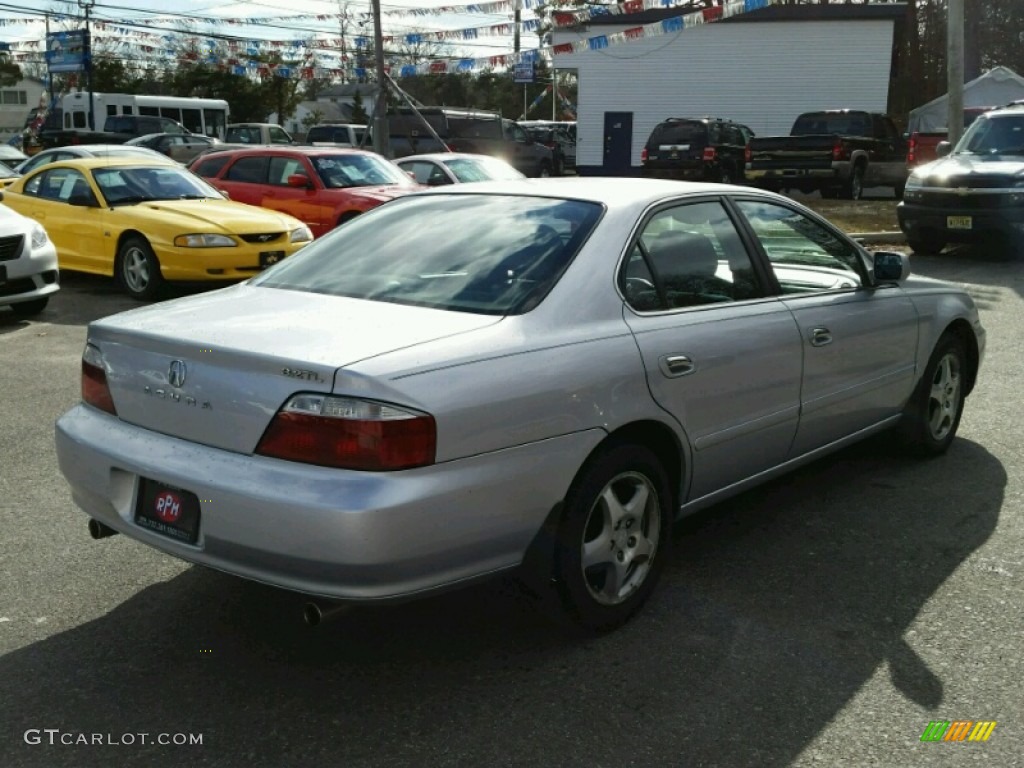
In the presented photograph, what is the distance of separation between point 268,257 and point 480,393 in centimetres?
867

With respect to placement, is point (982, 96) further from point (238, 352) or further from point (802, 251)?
point (238, 352)

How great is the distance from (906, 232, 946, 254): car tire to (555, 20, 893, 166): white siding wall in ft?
66.1

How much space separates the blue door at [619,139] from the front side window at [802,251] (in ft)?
105

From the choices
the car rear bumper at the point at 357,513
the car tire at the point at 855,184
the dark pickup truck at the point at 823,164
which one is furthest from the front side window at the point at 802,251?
the car tire at the point at 855,184

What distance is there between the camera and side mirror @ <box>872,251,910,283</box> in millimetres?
5148

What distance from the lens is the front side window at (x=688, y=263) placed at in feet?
13.2

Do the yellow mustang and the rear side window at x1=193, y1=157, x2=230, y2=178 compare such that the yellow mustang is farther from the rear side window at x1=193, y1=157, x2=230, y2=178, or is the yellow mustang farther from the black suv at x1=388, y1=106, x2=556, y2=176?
the black suv at x1=388, y1=106, x2=556, y2=176

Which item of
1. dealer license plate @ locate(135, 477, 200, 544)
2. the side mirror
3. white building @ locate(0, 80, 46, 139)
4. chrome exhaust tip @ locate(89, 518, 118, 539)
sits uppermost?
white building @ locate(0, 80, 46, 139)

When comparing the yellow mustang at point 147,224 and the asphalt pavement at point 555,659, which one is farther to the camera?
the yellow mustang at point 147,224

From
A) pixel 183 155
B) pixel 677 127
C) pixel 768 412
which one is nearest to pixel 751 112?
pixel 677 127

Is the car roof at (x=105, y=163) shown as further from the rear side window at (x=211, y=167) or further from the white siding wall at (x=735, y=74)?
the white siding wall at (x=735, y=74)

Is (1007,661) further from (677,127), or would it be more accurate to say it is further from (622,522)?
(677,127)

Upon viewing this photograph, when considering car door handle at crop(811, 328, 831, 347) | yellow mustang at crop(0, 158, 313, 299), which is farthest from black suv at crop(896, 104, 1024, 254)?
car door handle at crop(811, 328, 831, 347)

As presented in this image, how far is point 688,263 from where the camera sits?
4.30m
